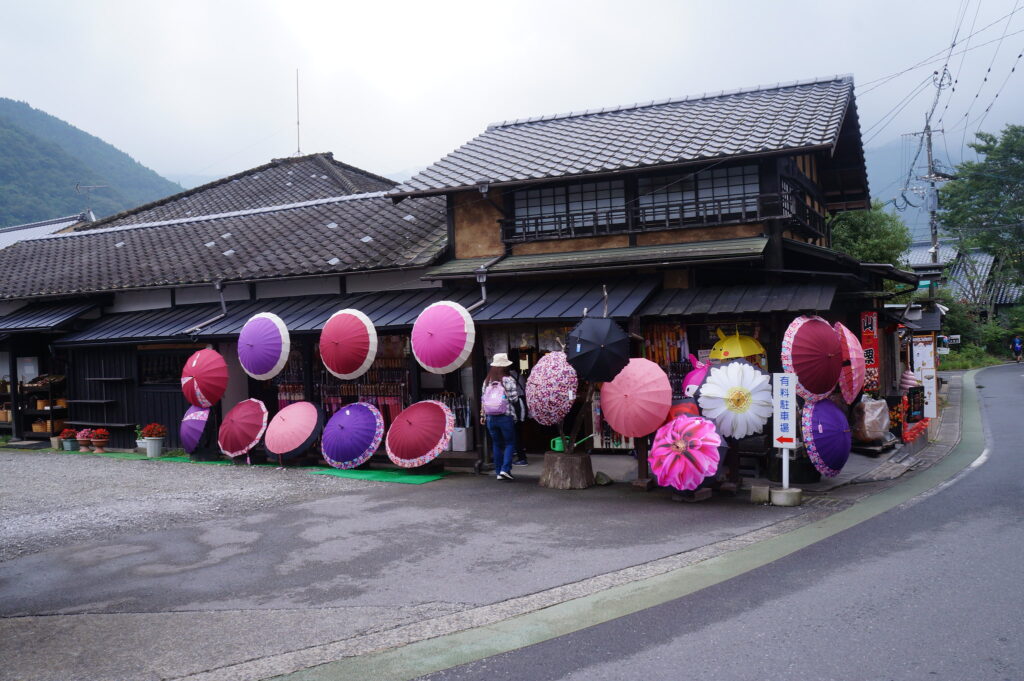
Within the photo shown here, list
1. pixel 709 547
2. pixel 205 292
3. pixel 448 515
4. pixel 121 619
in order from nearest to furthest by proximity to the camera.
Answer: pixel 121 619 < pixel 709 547 < pixel 448 515 < pixel 205 292

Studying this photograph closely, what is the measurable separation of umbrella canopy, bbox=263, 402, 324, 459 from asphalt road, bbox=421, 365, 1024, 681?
10.2 m

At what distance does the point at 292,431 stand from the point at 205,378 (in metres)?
2.36

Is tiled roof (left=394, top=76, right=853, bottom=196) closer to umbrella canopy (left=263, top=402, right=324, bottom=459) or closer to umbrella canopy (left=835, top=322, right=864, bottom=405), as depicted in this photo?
umbrella canopy (left=835, top=322, right=864, bottom=405)

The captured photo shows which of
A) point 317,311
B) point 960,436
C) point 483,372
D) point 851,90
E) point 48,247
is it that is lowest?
point 960,436

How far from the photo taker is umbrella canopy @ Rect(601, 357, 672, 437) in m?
11.6

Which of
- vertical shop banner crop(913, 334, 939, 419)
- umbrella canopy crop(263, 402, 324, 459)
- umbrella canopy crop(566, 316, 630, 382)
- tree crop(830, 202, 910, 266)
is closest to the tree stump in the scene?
umbrella canopy crop(566, 316, 630, 382)

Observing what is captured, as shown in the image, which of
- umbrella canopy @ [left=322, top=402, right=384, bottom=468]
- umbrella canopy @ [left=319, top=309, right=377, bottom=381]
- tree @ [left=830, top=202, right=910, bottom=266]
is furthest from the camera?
tree @ [left=830, top=202, right=910, bottom=266]

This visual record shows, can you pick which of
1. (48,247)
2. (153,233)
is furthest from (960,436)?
(48,247)

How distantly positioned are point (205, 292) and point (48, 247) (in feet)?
28.2

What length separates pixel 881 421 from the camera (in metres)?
15.7

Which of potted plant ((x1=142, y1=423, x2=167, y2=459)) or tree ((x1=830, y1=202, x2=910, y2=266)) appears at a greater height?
tree ((x1=830, y1=202, x2=910, y2=266))

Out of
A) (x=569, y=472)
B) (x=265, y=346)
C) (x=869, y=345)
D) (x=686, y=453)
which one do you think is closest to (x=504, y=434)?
(x=569, y=472)

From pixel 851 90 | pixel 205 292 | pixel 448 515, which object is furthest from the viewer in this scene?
pixel 205 292

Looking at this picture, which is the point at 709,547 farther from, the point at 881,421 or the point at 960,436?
the point at 960,436
